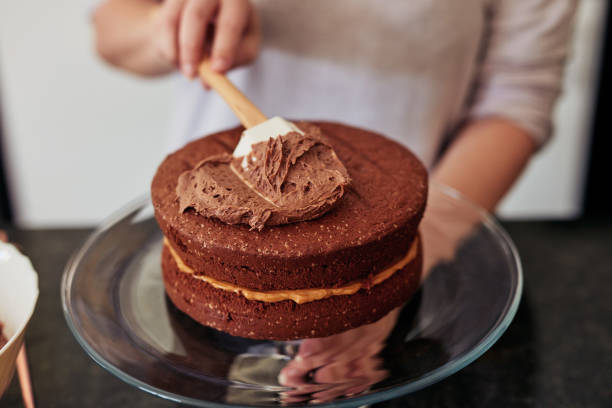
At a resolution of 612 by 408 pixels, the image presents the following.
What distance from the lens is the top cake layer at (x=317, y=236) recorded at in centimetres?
76

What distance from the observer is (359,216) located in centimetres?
80

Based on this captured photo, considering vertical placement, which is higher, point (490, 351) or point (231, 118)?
point (231, 118)

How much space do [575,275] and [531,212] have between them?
187cm

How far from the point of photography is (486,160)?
4.42ft

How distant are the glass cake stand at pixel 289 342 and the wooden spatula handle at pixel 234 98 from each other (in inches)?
10.7

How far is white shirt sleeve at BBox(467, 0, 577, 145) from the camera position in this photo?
54.8 inches

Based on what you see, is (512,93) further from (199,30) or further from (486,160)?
(199,30)

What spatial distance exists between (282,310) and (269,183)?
0.57 feet

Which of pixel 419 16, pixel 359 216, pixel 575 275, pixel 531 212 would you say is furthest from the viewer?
pixel 531 212

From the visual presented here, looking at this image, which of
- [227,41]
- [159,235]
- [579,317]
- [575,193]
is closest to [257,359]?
[159,235]

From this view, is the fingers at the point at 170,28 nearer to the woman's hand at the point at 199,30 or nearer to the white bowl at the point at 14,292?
the woman's hand at the point at 199,30

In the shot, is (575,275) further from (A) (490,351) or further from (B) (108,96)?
(B) (108,96)

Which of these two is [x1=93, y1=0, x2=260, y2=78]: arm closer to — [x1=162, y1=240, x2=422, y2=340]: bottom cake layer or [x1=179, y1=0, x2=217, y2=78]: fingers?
[x1=179, y1=0, x2=217, y2=78]: fingers

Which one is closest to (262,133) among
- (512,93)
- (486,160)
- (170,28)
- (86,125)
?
(170,28)
